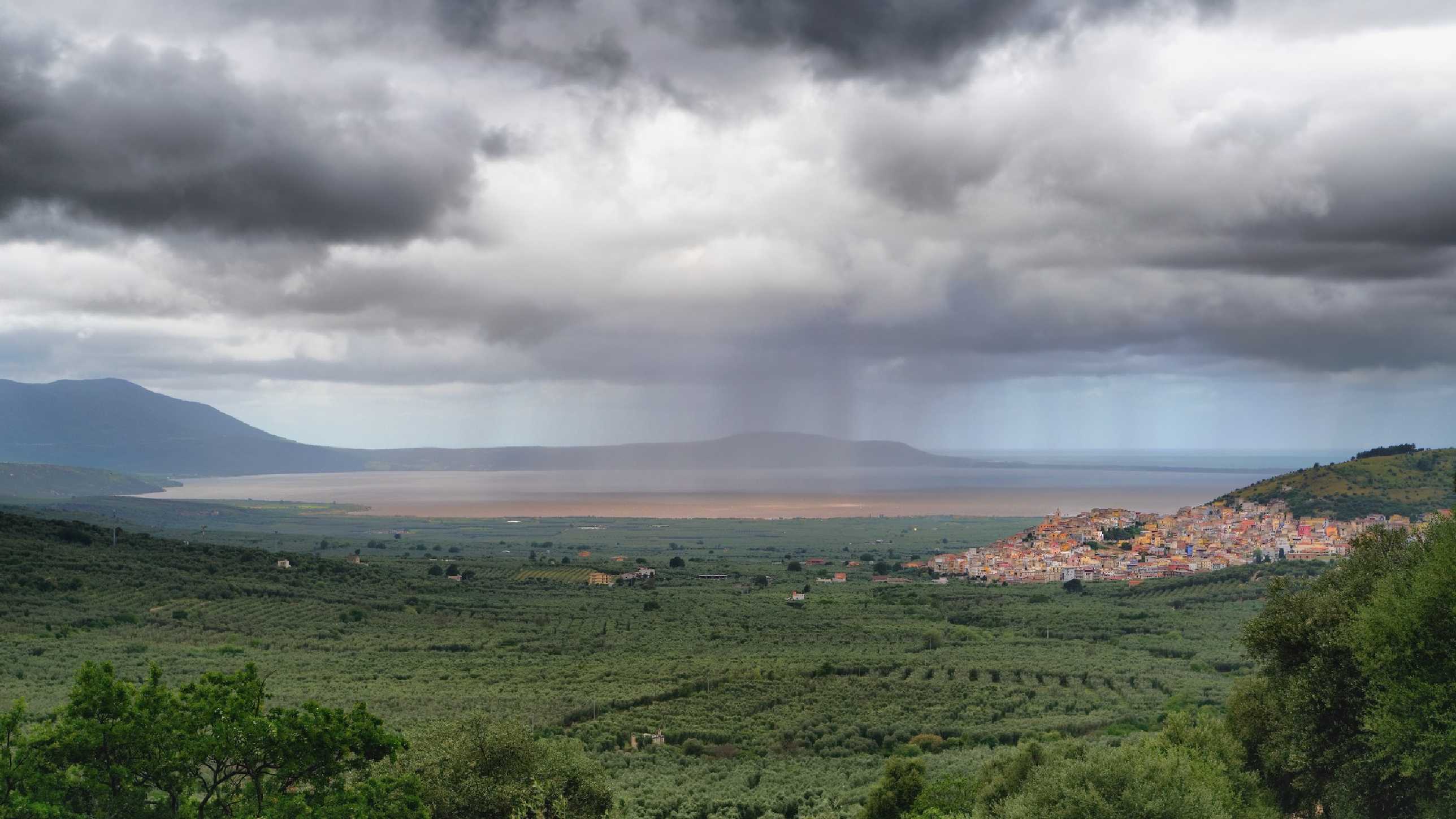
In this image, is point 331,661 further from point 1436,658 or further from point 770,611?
point 1436,658

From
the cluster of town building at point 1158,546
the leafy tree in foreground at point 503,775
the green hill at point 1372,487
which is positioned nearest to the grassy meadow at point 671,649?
the leafy tree in foreground at point 503,775

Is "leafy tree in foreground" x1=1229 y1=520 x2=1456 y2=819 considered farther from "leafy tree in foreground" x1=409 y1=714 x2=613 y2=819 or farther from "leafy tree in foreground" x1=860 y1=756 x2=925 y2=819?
"leafy tree in foreground" x1=409 y1=714 x2=613 y2=819

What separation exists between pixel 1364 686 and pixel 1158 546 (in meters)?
84.0

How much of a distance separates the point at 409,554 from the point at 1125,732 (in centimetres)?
10341

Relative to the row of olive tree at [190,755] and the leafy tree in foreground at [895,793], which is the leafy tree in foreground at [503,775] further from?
the leafy tree in foreground at [895,793]

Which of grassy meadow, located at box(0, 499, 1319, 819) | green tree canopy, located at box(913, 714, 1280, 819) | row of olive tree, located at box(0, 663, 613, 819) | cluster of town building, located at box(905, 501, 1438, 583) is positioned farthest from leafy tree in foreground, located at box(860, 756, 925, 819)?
cluster of town building, located at box(905, 501, 1438, 583)

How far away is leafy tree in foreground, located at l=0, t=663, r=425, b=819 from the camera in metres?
12.6

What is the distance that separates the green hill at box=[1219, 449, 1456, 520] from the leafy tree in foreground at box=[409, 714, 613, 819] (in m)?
99.2

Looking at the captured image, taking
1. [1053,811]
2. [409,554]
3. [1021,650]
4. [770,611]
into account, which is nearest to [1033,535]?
[770,611]

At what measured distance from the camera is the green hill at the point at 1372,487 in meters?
93.9

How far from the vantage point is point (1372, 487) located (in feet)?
330

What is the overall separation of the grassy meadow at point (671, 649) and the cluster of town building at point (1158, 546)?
7.71m

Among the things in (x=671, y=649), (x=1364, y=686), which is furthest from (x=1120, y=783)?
(x=671, y=649)

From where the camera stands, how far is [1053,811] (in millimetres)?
15469
